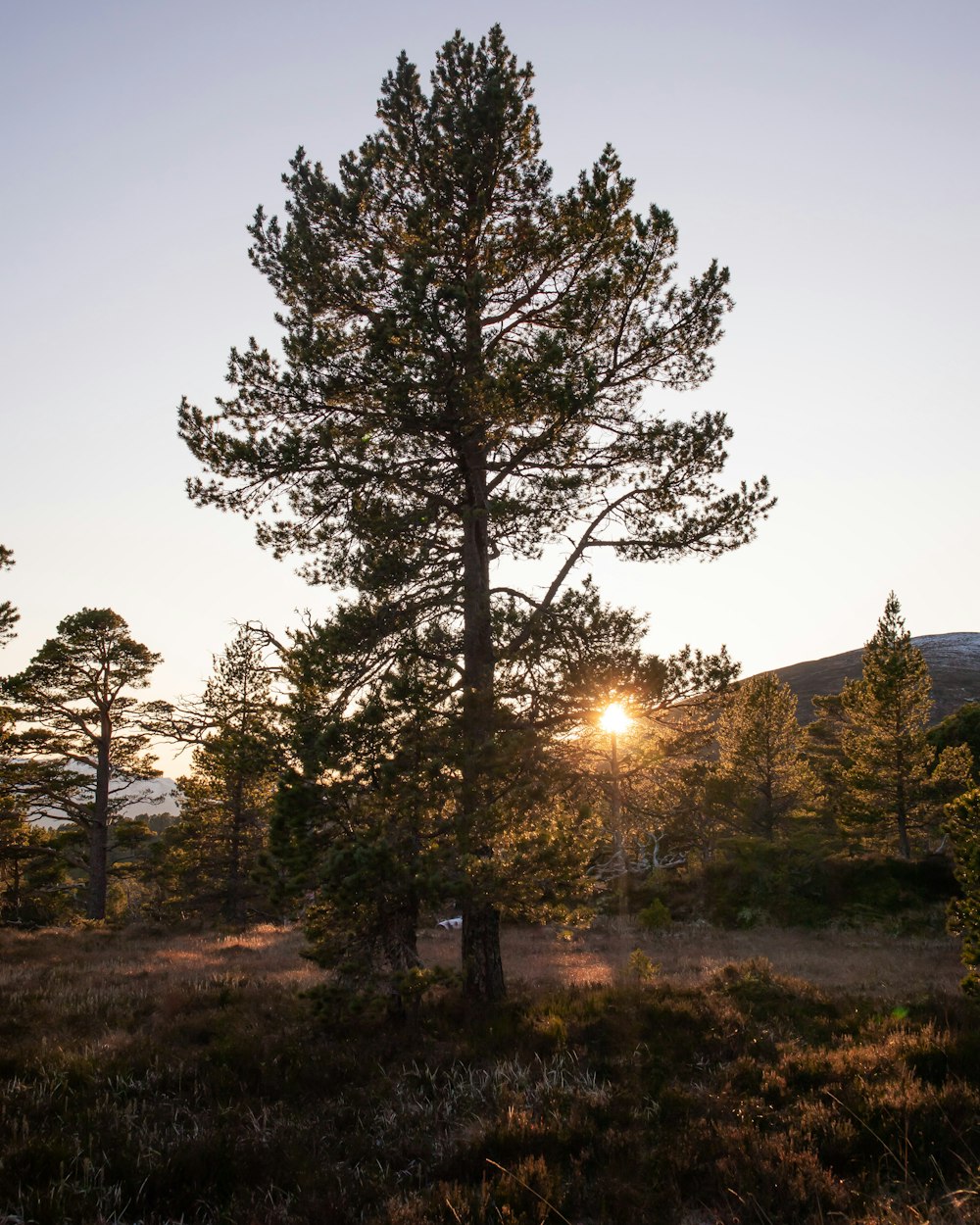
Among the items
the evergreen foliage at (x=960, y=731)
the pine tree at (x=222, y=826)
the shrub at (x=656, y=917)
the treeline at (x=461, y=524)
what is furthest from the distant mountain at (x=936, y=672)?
the treeline at (x=461, y=524)

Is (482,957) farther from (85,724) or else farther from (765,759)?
(765,759)

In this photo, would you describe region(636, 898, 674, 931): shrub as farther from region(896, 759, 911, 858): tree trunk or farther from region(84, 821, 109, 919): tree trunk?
region(84, 821, 109, 919): tree trunk

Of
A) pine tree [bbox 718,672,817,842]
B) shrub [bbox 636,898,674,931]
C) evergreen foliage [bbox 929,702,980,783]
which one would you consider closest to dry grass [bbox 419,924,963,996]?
shrub [bbox 636,898,674,931]

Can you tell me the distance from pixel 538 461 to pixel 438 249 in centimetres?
362

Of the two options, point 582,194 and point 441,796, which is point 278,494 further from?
point 582,194

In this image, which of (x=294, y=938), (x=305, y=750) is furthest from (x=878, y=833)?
(x=305, y=750)

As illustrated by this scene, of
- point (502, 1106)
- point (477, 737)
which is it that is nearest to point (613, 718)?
point (477, 737)

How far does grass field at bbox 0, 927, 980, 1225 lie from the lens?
4.81m

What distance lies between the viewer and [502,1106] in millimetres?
6246

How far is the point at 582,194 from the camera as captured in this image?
10555 mm

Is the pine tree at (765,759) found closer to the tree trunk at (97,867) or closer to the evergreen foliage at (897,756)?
the evergreen foliage at (897,756)

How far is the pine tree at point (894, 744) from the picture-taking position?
3212cm

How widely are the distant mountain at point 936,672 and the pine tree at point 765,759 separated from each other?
1788 inches

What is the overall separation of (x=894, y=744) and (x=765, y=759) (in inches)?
278
